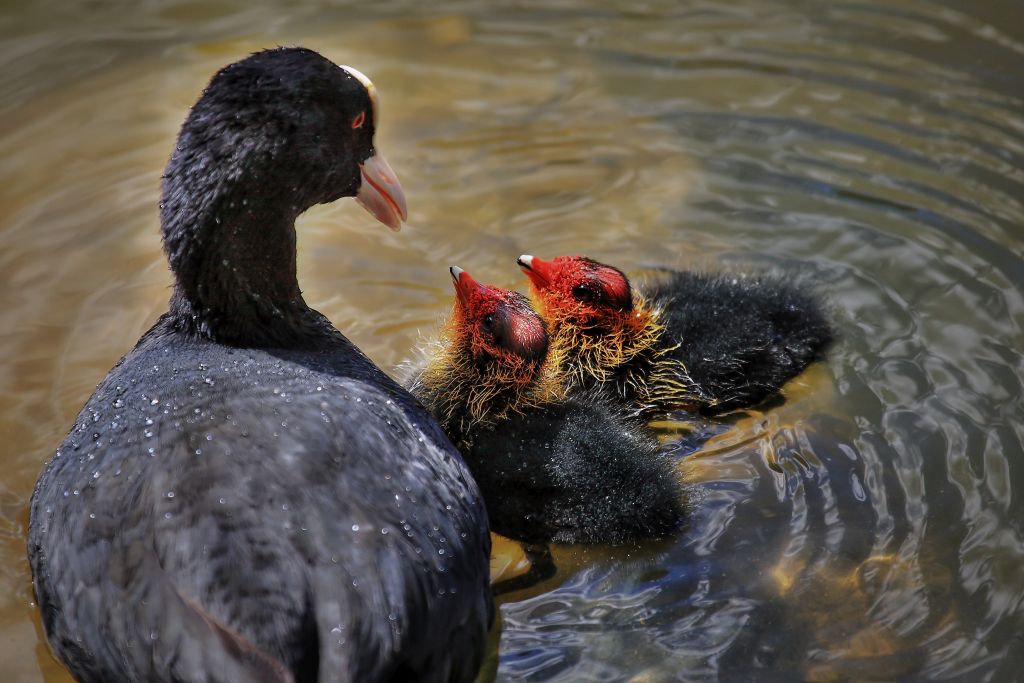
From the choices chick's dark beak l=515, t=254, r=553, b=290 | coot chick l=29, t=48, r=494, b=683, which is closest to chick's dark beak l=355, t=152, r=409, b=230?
coot chick l=29, t=48, r=494, b=683

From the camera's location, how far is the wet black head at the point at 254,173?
113 inches

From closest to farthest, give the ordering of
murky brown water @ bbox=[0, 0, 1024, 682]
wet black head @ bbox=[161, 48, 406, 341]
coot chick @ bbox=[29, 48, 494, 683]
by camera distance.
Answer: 1. coot chick @ bbox=[29, 48, 494, 683]
2. wet black head @ bbox=[161, 48, 406, 341]
3. murky brown water @ bbox=[0, 0, 1024, 682]

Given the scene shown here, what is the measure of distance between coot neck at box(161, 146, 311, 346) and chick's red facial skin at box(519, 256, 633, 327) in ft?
2.93

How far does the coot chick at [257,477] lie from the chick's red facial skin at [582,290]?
2.52 feet

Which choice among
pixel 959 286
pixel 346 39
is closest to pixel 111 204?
pixel 346 39

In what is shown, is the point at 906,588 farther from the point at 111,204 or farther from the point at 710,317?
the point at 111,204

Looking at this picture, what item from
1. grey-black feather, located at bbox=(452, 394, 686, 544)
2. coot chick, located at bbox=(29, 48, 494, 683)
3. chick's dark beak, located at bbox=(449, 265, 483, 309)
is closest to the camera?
coot chick, located at bbox=(29, 48, 494, 683)

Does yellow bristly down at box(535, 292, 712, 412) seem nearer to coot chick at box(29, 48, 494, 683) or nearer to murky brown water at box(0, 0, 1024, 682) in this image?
murky brown water at box(0, 0, 1024, 682)

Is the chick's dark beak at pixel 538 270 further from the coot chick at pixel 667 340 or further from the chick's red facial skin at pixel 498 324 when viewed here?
the chick's red facial skin at pixel 498 324

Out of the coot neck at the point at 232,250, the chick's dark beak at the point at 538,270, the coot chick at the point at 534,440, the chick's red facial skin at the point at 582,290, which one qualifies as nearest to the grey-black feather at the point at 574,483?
the coot chick at the point at 534,440

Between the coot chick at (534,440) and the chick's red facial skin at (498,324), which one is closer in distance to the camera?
the coot chick at (534,440)

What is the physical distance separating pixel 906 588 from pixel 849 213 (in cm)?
205

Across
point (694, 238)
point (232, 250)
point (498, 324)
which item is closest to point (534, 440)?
point (498, 324)

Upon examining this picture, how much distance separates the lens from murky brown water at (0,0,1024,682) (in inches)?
123
